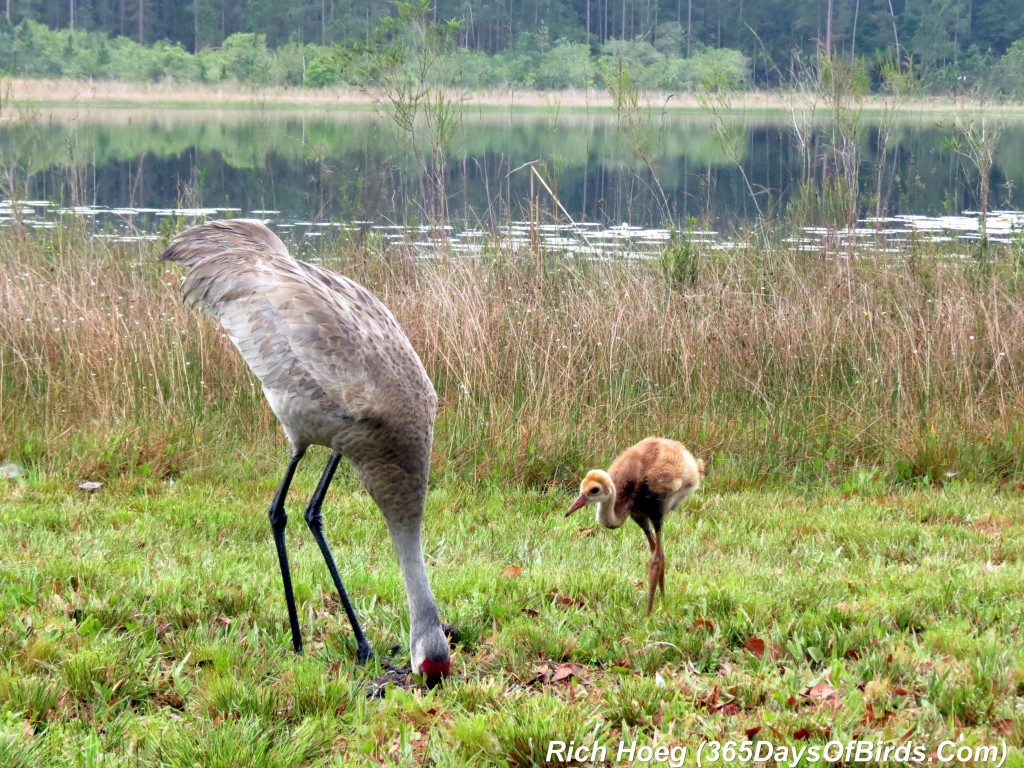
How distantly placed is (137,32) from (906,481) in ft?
176

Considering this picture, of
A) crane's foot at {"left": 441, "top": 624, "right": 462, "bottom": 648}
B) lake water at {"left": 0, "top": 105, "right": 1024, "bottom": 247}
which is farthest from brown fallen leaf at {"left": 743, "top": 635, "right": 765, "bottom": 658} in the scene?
lake water at {"left": 0, "top": 105, "right": 1024, "bottom": 247}

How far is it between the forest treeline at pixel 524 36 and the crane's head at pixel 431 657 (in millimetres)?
30814

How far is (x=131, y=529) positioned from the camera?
220 inches

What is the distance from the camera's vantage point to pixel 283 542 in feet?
13.5

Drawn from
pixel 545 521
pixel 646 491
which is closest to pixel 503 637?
pixel 646 491

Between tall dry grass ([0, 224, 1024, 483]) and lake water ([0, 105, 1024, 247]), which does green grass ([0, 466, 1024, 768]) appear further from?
lake water ([0, 105, 1024, 247])

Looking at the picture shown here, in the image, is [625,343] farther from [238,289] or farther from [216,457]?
[238,289]

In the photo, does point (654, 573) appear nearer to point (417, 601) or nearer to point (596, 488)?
point (596, 488)

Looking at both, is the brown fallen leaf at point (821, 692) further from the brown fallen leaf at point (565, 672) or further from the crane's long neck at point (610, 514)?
the crane's long neck at point (610, 514)

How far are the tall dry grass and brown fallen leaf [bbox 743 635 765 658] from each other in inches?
122

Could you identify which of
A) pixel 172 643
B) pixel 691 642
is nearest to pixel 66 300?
pixel 172 643

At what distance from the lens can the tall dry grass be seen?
7.07 m

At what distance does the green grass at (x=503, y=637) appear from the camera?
10.5 ft

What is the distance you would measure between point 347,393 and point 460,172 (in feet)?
70.8
